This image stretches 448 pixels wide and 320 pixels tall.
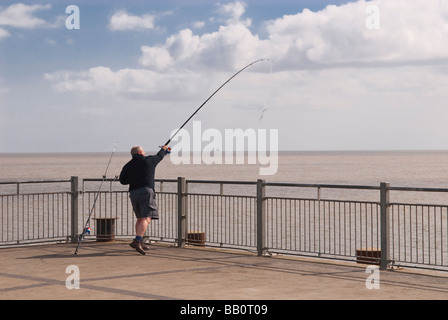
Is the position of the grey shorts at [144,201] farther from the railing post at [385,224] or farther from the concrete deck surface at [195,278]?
the railing post at [385,224]

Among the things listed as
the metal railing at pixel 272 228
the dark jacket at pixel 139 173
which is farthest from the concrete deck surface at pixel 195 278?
the dark jacket at pixel 139 173

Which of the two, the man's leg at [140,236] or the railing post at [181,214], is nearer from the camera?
the man's leg at [140,236]

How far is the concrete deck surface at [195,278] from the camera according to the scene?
8945 millimetres

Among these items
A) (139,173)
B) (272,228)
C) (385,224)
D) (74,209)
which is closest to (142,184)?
(139,173)

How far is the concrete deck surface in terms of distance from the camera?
29.3ft

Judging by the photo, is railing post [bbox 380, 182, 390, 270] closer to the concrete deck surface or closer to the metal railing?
the metal railing

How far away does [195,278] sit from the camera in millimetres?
10172

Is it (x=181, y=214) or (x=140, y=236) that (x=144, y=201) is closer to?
(x=140, y=236)

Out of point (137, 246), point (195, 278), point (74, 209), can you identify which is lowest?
point (195, 278)

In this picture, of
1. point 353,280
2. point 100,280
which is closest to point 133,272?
point 100,280
